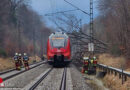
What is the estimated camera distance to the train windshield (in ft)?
75.2

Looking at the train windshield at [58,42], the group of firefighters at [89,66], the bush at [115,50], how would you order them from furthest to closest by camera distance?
the bush at [115,50] < the train windshield at [58,42] < the group of firefighters at [89,66]

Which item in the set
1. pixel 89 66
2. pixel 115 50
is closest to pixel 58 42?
pixel 89 66

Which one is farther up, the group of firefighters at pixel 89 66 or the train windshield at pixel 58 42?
the train windshield at pixel 58 42

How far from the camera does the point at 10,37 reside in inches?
2082

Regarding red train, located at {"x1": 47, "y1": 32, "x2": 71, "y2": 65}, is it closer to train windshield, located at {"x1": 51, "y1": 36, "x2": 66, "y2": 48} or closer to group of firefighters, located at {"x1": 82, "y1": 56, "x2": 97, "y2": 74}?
train windshield, located at {"x1": 51, "y1": 36, "x2": 66, "y2": 48}

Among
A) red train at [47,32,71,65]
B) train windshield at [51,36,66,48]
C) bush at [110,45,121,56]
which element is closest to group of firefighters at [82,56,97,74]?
red train at [47,32,71,65]

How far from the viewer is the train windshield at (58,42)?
902 inches

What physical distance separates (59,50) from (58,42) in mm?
953

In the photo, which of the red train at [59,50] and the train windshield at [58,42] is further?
the train windshield at [58,42]

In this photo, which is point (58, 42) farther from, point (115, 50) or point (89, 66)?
point (115, 50)

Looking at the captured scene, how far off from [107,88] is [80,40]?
16838 millimetres

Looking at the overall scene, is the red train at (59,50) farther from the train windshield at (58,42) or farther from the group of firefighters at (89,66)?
the group of firefighters at (89,66)

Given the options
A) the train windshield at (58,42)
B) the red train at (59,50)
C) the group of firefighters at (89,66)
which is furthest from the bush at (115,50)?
the group of firefighters at (89,66)

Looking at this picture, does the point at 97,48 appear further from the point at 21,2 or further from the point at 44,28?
the point at 44,28
